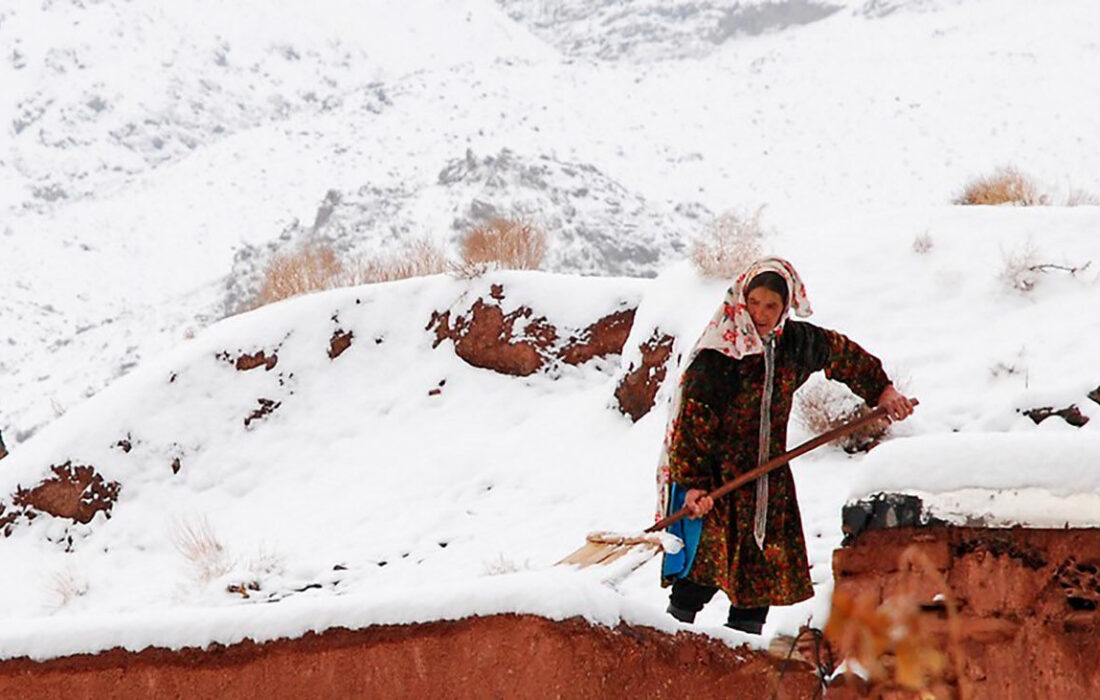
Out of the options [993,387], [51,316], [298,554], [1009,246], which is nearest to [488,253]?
[298,554]

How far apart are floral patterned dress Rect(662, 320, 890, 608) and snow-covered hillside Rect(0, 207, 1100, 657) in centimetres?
161

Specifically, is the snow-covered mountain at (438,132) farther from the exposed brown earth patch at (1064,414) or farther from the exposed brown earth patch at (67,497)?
the exposed brown earth patch at (1064,414)

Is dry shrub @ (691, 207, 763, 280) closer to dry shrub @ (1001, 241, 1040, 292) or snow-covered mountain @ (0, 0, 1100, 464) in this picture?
dry shrub @ (1001, 241, 1040, 292)

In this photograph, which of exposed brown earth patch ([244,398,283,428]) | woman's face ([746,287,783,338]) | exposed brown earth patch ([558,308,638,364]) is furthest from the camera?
exposed brown earth patch ([244,398,283,428])

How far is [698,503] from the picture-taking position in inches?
141

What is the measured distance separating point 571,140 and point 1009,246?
28146mm

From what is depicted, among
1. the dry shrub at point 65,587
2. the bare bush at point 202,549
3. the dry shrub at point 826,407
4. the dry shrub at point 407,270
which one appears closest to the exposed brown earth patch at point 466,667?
the dry shrub at point 826,407

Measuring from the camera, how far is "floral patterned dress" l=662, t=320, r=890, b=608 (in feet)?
12.0

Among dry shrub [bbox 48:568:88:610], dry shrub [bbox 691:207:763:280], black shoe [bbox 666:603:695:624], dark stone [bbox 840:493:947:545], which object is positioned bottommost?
dry shrub [bbox 48:568:88:610]

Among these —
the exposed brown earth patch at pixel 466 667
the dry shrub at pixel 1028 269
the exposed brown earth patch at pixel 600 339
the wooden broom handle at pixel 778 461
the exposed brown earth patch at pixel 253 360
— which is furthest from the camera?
the exposed brown earth patch at pixel 253 360

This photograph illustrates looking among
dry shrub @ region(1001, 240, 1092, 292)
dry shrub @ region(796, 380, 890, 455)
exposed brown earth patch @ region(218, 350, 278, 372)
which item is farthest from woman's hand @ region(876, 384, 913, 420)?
exposed brown earth patch @ region(218, 350, 278, 372)

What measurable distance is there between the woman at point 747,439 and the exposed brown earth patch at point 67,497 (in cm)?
730

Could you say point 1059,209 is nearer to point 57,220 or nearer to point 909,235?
point 909,235

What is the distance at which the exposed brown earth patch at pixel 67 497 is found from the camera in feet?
32.6
